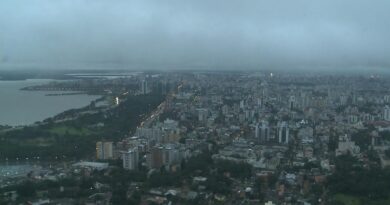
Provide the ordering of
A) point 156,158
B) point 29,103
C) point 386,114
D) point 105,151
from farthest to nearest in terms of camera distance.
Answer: point 29,103, point 386,114, point 105,151, point 156,158

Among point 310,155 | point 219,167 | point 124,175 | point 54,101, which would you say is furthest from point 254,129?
point 54,101

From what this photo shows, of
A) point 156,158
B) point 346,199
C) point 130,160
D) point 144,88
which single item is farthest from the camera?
point 144,88

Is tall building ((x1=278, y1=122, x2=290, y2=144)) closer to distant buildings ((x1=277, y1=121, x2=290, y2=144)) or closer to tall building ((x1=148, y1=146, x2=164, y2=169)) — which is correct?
distant buildings ((x1=277, y1=121, x2=290, y2=144))

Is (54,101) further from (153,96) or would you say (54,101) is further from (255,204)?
(255,204)

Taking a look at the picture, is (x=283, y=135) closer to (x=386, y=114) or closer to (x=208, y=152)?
(x=208, y=152)

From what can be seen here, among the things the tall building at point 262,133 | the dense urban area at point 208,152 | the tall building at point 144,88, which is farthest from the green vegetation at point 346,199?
the tall building at point 144,88

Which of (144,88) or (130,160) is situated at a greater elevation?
(144,88)

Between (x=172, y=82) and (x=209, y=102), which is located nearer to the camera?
(x=209, y=102)

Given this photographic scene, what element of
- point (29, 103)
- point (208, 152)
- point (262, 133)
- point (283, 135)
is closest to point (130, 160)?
point (208, 152)
